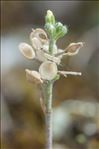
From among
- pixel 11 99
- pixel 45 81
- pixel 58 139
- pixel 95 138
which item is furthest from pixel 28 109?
pixel 45 81

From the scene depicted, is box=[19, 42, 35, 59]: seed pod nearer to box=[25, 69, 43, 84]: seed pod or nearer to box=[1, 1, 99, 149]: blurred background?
box=[25, 69, 43, 84]: seed pod

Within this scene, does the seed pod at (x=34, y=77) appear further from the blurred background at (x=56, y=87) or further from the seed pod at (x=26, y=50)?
the blurred background at (x=56, y=87)

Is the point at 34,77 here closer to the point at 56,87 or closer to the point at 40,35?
the point at 40,35

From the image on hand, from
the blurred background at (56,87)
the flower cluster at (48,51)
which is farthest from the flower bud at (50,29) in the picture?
the blurred background at (56,87)

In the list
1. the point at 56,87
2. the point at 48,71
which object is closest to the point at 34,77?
the point at 48,71

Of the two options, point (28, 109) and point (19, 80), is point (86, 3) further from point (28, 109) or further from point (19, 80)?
point (28, 109)
